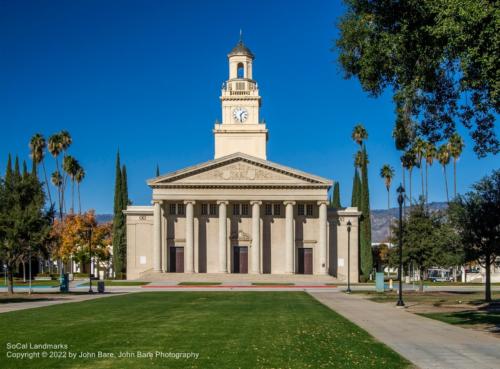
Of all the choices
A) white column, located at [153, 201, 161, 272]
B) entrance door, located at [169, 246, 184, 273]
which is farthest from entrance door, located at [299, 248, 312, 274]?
white column, located at [153, 201, 161, 272]

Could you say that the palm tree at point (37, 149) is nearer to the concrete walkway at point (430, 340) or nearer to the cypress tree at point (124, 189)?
the cypress tree at point (124, 189)

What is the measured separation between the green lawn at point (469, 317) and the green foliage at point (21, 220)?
26661 millimetres

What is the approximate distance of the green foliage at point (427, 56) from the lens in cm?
1934

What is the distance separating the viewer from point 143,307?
33.5 metres

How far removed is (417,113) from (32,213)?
29850 millimetres

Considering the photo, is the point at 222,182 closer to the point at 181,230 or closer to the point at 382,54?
the point at 181,230

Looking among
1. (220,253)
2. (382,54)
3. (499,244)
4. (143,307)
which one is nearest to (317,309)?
(143,307)

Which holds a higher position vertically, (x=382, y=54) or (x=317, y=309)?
(x=382, y=54)

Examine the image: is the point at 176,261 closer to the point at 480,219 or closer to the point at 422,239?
the point at 422,239

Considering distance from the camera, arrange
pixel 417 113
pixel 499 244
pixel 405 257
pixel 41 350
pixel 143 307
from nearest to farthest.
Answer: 1. pixel 41 350
2. pixel 417 113
3. pixel 143 307
4. pixel 499 244
5. pixel 405 257

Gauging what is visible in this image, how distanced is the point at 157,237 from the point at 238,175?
36.1 ft

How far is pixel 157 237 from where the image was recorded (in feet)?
261

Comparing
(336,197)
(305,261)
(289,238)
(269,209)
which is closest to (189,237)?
(269,209)

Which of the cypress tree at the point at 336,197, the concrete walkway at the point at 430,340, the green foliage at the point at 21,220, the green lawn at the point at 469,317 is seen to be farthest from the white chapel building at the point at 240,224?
the concrete walkway at the point at 430,340
